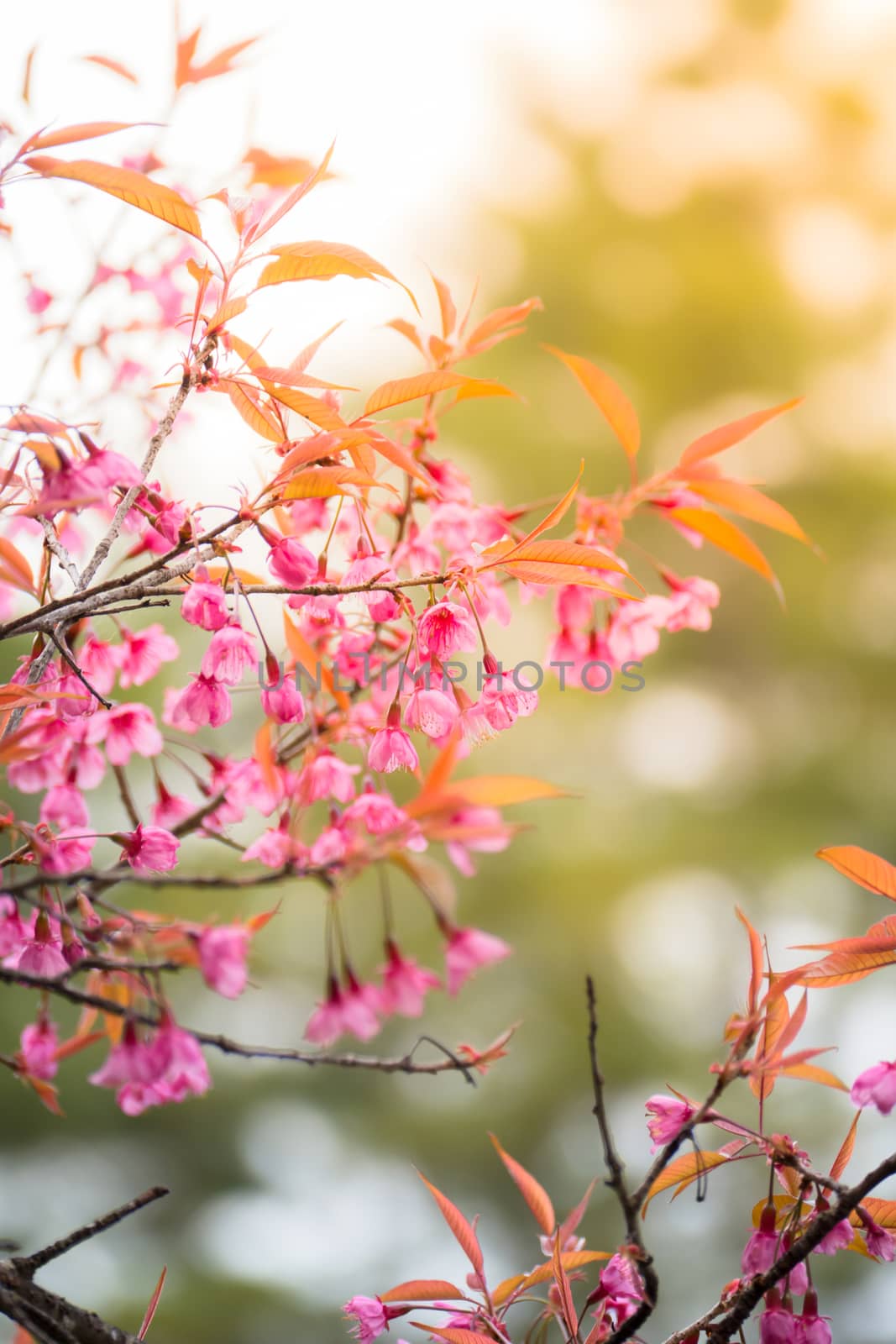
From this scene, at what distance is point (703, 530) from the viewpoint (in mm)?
593

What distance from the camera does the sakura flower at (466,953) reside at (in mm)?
342

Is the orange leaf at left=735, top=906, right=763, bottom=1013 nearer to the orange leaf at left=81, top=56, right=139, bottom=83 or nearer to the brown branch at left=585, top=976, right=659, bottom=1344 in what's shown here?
the brown branch at left=585, top=976, right=659, bottom=1344

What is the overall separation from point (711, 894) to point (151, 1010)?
2.44 meters

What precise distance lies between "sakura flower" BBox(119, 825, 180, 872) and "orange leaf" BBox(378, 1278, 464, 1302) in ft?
0.78

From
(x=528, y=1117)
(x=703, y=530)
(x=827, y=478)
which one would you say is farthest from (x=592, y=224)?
(x=703, y=530)

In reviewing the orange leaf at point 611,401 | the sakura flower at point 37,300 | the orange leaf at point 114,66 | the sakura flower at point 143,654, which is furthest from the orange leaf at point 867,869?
the sakura flower at point 37,300

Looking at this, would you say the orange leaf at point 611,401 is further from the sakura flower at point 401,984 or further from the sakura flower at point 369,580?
the sakura flower at point 401,984

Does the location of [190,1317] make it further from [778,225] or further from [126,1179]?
[778,225]

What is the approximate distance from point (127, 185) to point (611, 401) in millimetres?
300

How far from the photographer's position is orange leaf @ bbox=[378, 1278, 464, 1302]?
499 mm

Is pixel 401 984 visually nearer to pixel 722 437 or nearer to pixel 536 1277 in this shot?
pixel 536 1277

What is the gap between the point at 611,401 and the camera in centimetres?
60

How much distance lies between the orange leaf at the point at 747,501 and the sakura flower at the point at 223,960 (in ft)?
1.24

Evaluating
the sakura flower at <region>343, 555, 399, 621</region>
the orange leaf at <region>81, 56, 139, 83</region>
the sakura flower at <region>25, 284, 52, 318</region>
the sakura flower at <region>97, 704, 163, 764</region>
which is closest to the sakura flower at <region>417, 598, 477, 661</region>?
the sakura flower at <region>343, 555, 399, 621</region>
